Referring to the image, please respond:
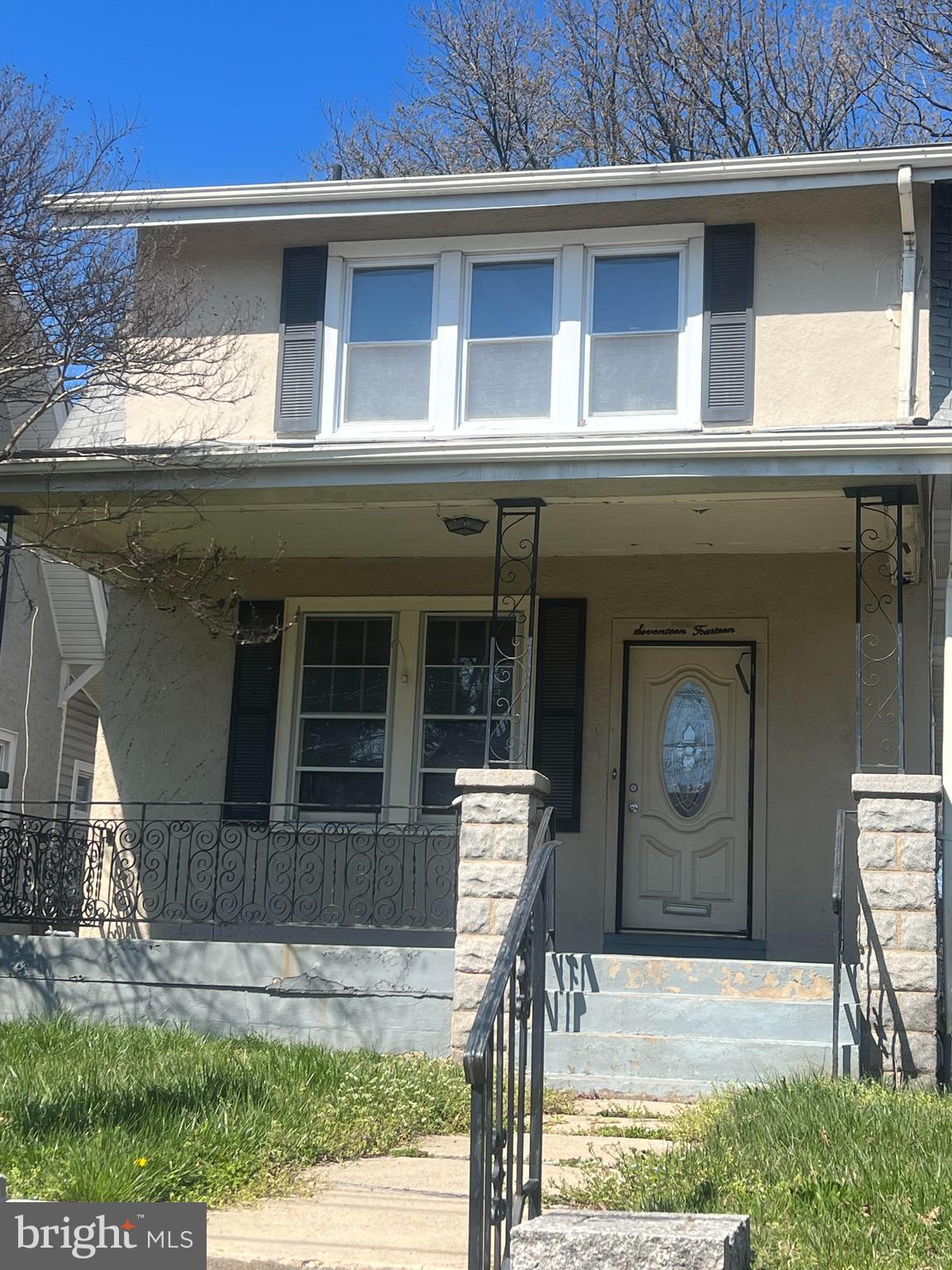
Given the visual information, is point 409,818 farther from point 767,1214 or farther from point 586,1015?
point 767,1214

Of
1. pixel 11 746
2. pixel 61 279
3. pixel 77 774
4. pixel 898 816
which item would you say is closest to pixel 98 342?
pixel 61 279

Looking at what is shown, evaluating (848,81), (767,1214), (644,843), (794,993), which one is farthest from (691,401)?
(848,81)

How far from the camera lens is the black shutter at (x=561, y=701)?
999 cm

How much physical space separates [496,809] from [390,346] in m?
3.80

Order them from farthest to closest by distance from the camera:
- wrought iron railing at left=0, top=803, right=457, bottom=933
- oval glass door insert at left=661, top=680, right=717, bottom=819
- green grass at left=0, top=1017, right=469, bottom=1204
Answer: oval glass door insert at left=661, top=680, right=717, bottom=819 → wrought iron railing at left=0, top=803, right=457, bottom=933 → green grass at left=0, top=1017, right=469, bottom=1204

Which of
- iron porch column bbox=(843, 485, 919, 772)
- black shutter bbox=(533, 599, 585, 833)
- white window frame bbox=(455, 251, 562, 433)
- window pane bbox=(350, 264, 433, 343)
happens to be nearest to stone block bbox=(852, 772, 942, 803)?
iron porch column bbox=(843, 485, 919, 772)

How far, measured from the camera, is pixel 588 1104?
666 centimetres

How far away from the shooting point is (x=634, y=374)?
9555mm

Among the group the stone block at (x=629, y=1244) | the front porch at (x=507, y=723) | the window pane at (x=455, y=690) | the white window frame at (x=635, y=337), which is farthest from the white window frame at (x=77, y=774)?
the stone block at (x=629, y=1244)

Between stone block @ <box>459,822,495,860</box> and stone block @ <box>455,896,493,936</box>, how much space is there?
0.24m

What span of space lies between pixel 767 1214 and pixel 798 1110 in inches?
46.6

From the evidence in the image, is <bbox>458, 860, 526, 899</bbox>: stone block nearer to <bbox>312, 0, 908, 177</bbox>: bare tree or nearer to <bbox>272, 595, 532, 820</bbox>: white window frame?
<bbox>272, 595, 532, 820</bbox>: white window frame

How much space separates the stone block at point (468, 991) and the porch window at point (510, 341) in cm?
397

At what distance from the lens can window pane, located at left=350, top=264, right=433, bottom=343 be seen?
9953mm
